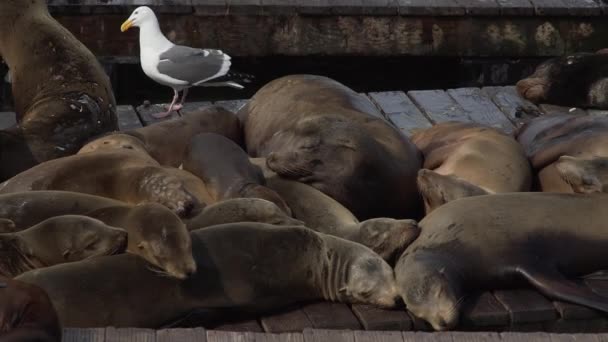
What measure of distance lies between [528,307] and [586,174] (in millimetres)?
837

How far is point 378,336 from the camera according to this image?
12.9 feet

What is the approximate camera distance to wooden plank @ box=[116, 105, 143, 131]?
7.23 metres

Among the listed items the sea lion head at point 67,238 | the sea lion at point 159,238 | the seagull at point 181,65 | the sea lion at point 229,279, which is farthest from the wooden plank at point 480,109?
the sea lion head at point 67,238

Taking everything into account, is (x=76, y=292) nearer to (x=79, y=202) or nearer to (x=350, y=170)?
(x=79, y=202)

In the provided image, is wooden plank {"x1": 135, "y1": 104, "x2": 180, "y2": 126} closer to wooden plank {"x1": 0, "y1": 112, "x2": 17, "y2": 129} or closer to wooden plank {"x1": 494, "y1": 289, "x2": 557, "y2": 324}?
wooden plank {"x1": 0, "y1": 112, "x2": 17, "y2": 129}

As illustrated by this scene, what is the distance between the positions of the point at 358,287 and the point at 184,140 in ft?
5.65

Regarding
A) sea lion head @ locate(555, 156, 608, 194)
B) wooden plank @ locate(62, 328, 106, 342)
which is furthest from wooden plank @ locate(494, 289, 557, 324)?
wooden plank @ locate(62, 328, 106, 342)

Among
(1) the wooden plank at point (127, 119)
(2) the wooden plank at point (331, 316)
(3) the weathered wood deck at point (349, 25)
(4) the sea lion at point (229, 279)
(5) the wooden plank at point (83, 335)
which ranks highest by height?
(5) the wooden plank at point (83, 335)

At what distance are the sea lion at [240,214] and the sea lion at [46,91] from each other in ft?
5.12

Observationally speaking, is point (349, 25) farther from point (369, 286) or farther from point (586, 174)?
point (369, 286)

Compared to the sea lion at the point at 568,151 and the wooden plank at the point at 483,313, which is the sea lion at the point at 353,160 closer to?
A: the sea lion at the point at 568,151

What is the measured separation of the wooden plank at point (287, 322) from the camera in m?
4.48

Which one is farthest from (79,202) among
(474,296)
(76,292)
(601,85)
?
(601,85)

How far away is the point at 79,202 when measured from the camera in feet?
16.2
